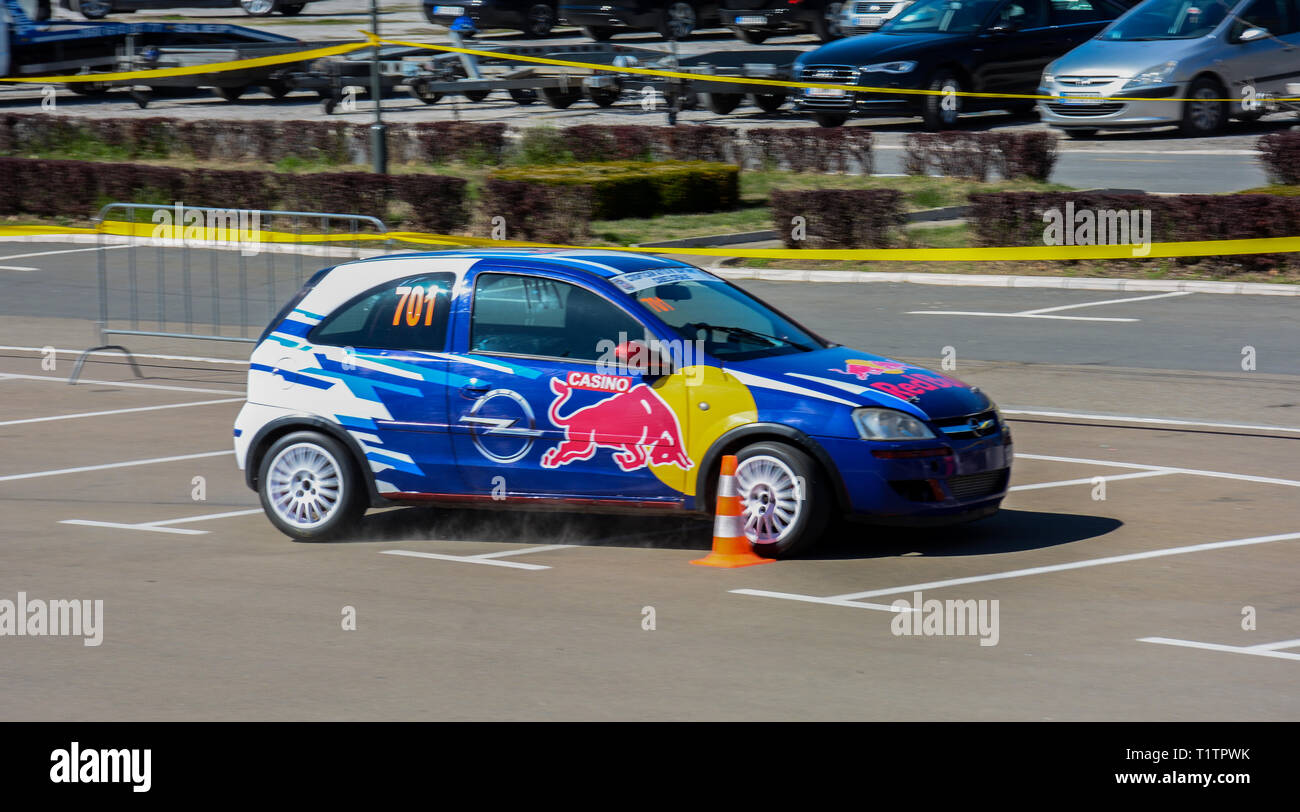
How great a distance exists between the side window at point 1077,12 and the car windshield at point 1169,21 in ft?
9.19

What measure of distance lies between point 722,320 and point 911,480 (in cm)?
150

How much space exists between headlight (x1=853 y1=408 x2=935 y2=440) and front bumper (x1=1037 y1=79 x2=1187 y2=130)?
64.0 ft

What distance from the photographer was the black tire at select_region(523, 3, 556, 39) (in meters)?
43.8

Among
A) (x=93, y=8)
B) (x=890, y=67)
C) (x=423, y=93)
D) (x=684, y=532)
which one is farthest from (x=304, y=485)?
(x=93, y=8)

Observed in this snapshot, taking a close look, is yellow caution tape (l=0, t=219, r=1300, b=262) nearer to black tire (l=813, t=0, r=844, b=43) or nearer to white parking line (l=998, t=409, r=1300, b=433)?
white parking line (l=998, t=409, r=1300, b=433)

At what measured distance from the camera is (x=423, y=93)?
36.4 m

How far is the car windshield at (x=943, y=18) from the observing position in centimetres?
2939

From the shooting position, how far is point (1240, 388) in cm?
1374

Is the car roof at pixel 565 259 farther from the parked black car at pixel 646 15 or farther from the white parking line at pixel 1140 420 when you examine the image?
the parked black car at pixel 646 15

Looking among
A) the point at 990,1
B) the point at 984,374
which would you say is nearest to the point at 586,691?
the point at 984,374

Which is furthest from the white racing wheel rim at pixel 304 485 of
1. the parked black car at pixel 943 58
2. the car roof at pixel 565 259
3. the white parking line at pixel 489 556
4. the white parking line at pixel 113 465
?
the parked black car at pixel 943 58

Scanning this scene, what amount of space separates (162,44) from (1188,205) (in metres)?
27.0

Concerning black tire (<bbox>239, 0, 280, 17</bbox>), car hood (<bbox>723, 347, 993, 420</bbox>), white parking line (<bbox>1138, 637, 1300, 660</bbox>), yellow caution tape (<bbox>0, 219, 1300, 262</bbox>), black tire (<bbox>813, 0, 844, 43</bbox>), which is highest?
black tire (<bbox>239, 0, 280, 17</bbox>)

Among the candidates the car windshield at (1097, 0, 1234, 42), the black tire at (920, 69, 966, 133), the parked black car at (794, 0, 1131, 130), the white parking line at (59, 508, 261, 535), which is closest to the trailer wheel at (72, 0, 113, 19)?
the parked black car at (794, 0, 1131, 130)
